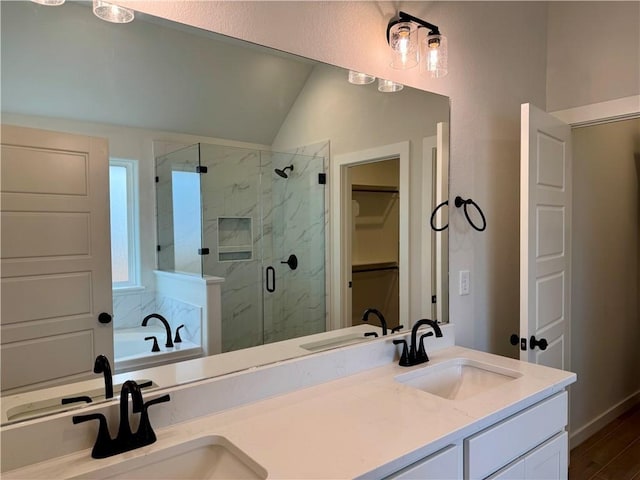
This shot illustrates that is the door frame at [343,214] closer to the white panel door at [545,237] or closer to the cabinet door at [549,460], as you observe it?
the white panel door at [545,237]

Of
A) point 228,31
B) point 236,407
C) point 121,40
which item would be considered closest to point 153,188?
point 121,40

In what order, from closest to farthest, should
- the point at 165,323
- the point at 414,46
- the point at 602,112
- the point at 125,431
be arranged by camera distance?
the point at 125,431
the point at 165,323
the point at 414,46
the point at 602,112

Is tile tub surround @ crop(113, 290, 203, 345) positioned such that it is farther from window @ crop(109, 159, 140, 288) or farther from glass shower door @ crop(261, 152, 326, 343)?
glass shower door @ crop(261, 152, 326, 343)

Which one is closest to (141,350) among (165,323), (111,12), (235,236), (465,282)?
(165,323)

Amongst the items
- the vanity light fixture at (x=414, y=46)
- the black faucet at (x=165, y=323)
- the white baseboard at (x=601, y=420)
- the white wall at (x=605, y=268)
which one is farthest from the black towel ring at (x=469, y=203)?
the white baseboard at (x=601, y=420)

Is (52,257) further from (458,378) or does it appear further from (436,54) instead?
(436,54)

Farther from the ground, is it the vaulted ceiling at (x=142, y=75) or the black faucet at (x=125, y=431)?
the vaulted ceiling at (x=142, y=75)

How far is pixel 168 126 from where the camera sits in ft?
4.43

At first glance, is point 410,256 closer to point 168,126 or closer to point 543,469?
point 543,469

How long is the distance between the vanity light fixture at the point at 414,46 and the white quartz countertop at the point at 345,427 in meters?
1.30

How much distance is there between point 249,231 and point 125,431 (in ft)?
2.45

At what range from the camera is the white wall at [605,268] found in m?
2.91

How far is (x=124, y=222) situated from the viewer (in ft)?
4.07

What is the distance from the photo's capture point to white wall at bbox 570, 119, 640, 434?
2.91 metres
